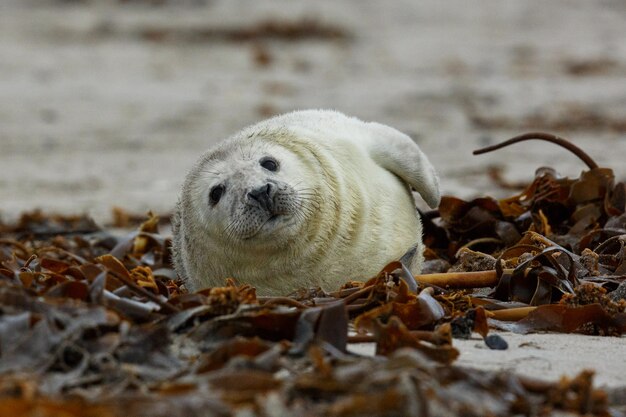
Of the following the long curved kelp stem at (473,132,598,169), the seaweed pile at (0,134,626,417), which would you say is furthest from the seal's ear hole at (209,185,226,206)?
the long curved kelp stem at (473,132,598,169)

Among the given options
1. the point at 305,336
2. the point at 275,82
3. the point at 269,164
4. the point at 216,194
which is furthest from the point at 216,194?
the point at 275,82

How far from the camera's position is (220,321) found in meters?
3.46

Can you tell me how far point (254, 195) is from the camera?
443 cm

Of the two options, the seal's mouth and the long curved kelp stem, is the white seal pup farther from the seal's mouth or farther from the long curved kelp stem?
the long curved kelp stem

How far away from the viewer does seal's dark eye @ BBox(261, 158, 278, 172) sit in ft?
15.4

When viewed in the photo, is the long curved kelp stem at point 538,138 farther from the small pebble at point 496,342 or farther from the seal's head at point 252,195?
the small pebble at point 496,342

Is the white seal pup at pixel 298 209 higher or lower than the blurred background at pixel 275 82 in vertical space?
lower

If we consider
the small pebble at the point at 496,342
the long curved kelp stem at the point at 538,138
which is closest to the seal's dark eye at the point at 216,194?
the small pebble at the point at 496,342

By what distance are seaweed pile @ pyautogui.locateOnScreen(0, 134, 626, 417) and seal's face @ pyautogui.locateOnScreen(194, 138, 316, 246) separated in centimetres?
34

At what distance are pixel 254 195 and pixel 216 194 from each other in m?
0.33

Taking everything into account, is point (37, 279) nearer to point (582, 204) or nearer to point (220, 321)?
point (220, 321)

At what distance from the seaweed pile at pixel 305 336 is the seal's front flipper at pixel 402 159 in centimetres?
41

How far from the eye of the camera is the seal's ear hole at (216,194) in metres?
4.68

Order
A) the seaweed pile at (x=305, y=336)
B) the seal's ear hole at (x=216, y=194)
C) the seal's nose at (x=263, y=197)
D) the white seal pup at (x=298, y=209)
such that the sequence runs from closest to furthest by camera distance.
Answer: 1. the seaweed pile at (x=305, y=336)
2. the seal's nose at (x=263, y=197)
3. the white seal pup at (x=298, y=209)
4. the seal's ear hole at (x=216, y=194)
